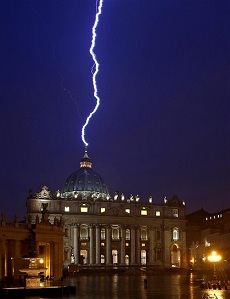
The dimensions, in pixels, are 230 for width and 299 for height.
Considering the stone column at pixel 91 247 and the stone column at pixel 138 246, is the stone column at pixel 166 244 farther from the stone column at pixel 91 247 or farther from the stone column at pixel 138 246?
the stone column at pixel 91 247

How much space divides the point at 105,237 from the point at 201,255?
38.2 metres

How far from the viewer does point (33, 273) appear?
43312 mm

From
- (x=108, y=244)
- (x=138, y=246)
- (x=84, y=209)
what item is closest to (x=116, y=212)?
(x=84, y=209)

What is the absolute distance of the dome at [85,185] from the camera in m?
156

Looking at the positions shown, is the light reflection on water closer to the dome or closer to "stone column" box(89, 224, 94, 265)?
"stone column" box(89, 224, 94, 265)

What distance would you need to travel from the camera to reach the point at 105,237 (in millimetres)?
137625

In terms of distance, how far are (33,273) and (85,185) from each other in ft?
373

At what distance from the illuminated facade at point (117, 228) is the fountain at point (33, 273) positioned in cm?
8637

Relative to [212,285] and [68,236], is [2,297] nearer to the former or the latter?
[212,285]

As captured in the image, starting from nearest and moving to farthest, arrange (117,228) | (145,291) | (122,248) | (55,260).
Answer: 1. (145,291)
2. (55,260)
3. (122,248)
4. (117,228)

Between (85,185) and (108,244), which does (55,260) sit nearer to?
(108,244)

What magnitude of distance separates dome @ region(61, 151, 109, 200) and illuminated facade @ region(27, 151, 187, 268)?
588cm

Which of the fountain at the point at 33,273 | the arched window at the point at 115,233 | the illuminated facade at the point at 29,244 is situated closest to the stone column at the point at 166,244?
the arched window at the point at 115,233

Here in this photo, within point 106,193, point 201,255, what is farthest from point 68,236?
point 201,255
